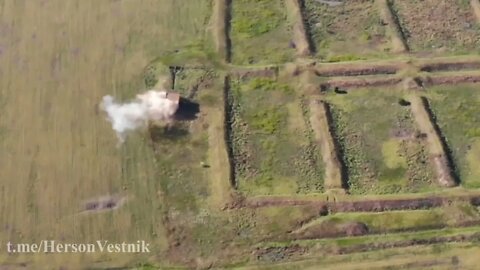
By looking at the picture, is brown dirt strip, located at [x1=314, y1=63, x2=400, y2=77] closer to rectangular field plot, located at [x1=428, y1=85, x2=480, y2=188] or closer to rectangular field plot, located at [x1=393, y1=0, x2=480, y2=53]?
rectangular field plot, located at [x1=393, y1=0, x2=480, y2=53]

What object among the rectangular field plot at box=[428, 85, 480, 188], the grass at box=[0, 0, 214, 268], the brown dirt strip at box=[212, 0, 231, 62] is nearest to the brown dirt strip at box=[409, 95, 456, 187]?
the rectangular field plot at box=[428, 85, 480, 188]

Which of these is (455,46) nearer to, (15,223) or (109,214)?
(109,214)

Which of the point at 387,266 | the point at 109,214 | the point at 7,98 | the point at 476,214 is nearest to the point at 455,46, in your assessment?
the point at 476,214

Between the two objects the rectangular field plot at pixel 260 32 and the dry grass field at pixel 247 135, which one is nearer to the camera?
the dry grass field at pixel 247 135

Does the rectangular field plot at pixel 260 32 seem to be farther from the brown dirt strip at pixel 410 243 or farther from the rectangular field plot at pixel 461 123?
the brown dirt strip at pixel 410 243

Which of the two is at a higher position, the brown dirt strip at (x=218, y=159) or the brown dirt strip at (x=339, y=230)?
the brown dirt strip at (x=218, y=159)

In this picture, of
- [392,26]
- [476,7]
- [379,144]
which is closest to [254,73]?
[379,144]

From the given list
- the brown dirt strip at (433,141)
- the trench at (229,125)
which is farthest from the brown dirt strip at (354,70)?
the trench at (229,125)

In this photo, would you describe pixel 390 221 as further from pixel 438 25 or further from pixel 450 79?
pixel 438 25
